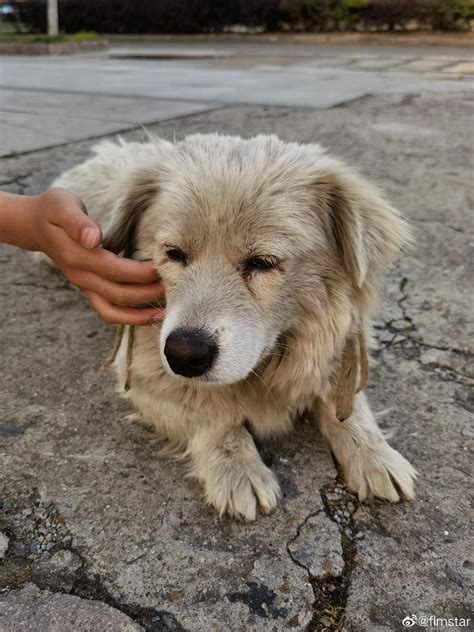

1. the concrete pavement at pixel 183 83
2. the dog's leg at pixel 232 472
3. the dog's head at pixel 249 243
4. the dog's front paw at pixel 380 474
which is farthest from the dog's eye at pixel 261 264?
the concrete pavement at pixel 183 83

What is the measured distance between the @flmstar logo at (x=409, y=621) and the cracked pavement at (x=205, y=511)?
1.0 inches

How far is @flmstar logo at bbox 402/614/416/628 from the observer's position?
5.14 ft

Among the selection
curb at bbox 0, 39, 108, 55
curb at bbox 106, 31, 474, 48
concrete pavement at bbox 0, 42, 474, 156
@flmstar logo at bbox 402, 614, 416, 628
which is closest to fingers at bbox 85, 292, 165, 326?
@flmstar logo at bbox 402, 614, 416, 628

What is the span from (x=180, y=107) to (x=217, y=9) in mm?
20260

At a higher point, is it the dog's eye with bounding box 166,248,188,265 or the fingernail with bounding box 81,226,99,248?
the fingernail with bounding box 81,226,99,248

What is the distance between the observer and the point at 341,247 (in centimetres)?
215

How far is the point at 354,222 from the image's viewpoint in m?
2.10

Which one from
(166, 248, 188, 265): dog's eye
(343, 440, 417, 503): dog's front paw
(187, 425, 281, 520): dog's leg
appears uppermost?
A: (166, 248, 188, 265): dog's eye

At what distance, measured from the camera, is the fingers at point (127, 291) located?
2121 millimetres

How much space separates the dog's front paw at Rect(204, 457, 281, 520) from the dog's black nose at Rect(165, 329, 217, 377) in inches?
16.9

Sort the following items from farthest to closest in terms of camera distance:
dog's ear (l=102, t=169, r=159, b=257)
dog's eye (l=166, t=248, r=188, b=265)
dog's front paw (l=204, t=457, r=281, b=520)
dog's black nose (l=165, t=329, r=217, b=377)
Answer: dog's ear (l=102, t=169, r=159, b=257)
dog's eye (l=166, t=248, r=188, b=265)
dog's front paw (l=204, t=457, r=281, b=520)
dog's black nose (l=165, t=329, r=217, b=377)

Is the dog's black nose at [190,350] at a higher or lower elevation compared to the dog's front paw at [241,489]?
higher

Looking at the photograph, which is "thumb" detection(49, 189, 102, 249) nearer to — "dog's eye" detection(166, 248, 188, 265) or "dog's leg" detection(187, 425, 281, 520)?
"dog's eye" detection(166, 248, 188, 265)

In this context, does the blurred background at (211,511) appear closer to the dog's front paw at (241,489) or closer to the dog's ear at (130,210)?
the dog's front paw at (241,489)
